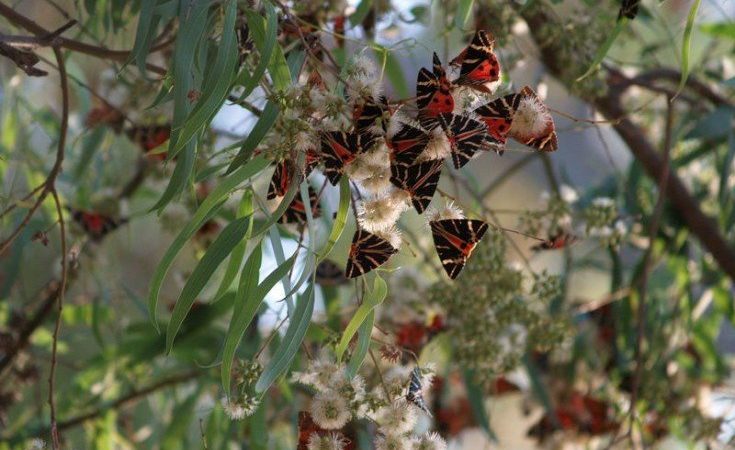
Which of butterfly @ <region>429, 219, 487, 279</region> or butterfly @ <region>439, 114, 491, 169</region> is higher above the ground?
butterfly @ <region>439, 114, 491, 169</region>

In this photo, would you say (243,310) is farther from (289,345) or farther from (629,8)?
(629,8)

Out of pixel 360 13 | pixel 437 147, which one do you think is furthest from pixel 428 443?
pixel 360 13

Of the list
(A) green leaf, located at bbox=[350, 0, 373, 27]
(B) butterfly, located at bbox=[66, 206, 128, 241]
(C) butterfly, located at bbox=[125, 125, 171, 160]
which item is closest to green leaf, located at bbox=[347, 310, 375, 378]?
(A) green leaf, located at bbox=[350, 0, 373, 27]

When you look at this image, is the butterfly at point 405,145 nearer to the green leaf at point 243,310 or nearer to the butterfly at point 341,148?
the butterfly at point 341,148

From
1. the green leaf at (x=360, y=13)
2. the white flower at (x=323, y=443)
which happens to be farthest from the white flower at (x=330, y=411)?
the green leaf at (x=360, y=13)

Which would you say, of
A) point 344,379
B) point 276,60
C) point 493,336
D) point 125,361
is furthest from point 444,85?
point 125,361

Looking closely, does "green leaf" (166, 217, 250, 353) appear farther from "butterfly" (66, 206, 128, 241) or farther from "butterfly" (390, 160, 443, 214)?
"butterfly" (66, 206, 128, 241)
